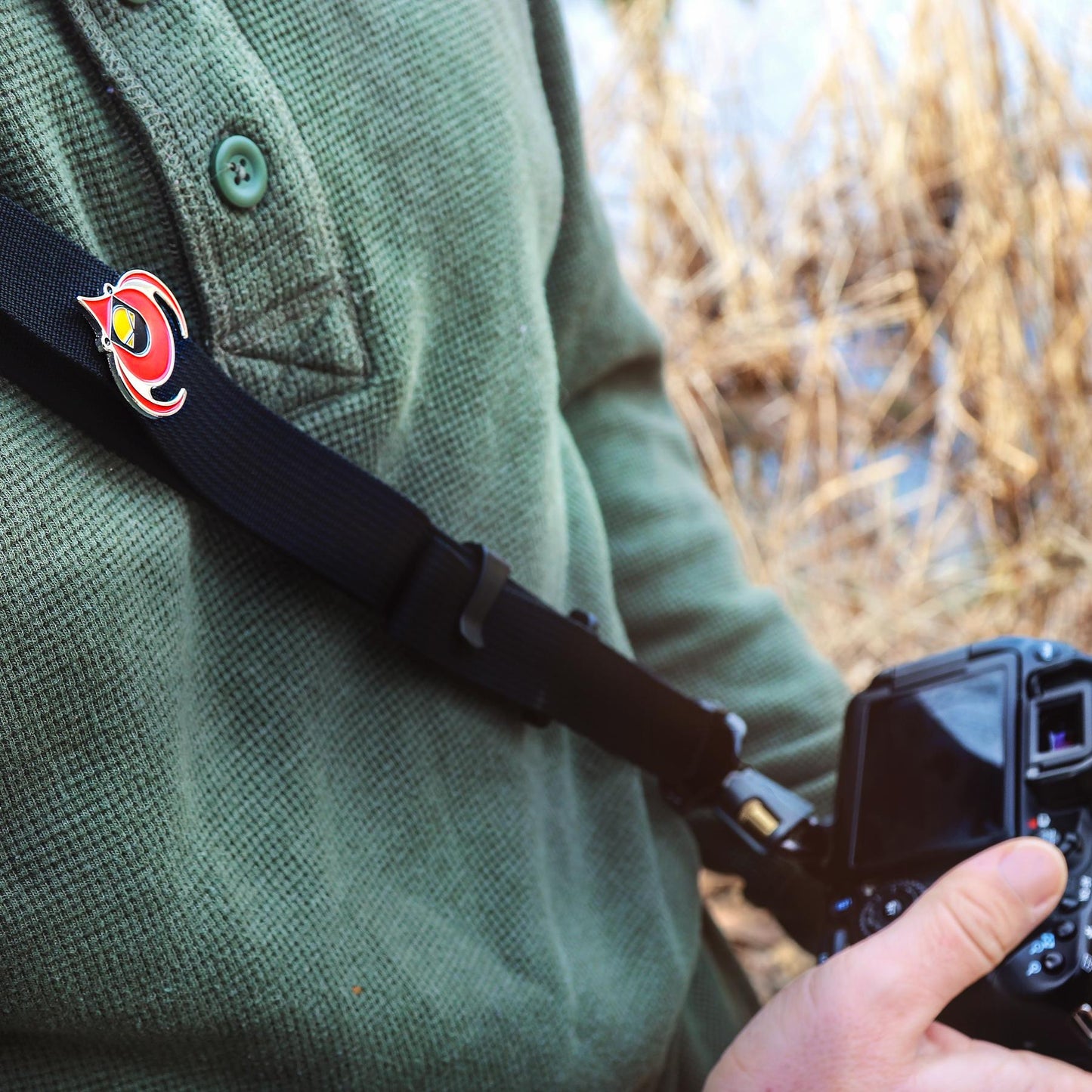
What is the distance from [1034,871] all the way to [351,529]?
1.16 feet

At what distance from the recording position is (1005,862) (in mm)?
581

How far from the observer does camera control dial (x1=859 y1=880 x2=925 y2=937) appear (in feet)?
2.15

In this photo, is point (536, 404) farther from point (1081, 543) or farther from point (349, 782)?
point (1081, 543)

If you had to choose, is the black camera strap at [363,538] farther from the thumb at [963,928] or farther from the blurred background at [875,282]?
the blurred background at [875,282]

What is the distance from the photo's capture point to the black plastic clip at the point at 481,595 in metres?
0.62

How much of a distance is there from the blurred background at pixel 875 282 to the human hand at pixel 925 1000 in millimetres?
1449

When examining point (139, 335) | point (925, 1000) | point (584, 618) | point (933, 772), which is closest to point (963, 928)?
point (925, 1000)

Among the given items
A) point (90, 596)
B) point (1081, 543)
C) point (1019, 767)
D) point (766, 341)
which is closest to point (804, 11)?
point (766, 341)

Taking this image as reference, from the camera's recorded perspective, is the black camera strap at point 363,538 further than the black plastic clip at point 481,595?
No

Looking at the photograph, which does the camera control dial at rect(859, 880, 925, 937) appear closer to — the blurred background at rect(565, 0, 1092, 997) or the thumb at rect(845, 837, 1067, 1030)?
the thumb at rect(845, 837, 1067, 1030)

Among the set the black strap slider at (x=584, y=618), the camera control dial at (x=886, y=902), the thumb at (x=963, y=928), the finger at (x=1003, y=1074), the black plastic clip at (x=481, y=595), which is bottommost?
the finger at (x=1003, y=1074)

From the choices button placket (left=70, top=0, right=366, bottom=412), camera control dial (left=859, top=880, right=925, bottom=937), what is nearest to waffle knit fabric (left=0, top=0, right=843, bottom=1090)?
button placket (left=70, top=0, right=366, bottom=412)

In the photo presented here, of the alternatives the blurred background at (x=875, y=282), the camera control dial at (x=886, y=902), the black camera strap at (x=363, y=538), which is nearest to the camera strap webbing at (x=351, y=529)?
the black camera strap at (x=363, y=538)

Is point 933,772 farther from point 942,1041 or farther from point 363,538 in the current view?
point 363,538
